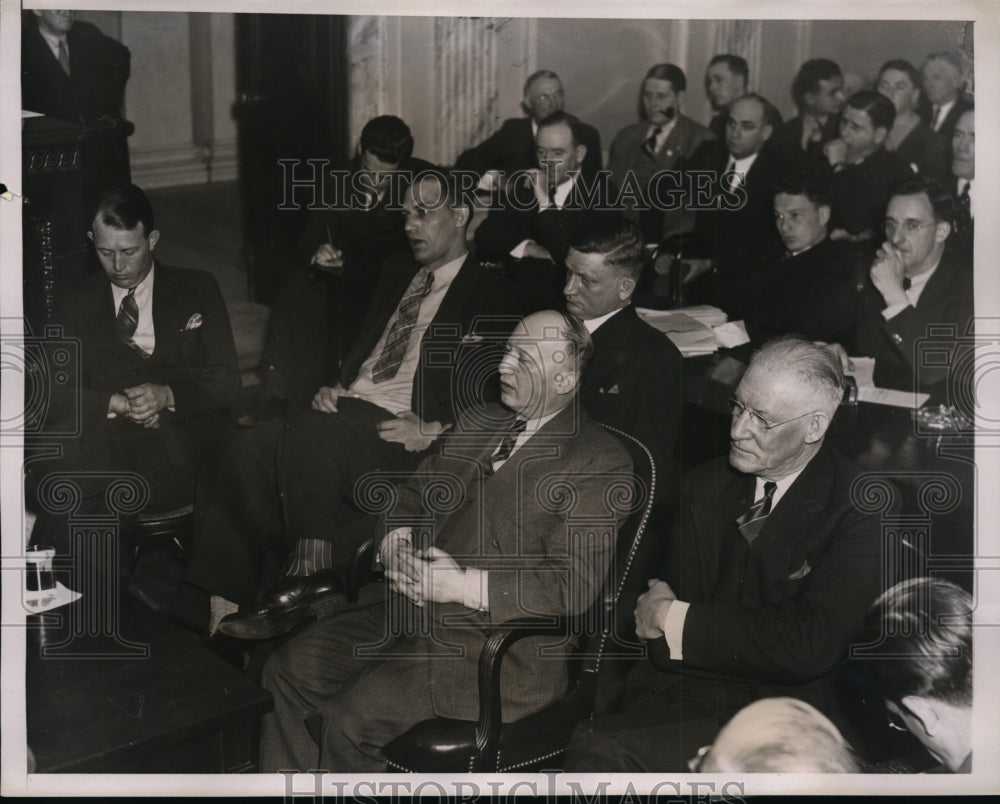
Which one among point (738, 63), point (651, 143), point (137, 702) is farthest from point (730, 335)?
point (137, 702)

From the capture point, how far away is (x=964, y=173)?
166 inches

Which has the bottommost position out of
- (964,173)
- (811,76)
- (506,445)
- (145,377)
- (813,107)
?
(506,445)

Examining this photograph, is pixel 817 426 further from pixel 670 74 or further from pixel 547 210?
pixel 670 74

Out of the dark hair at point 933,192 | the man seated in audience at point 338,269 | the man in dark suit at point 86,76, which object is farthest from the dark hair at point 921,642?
the man in dark suit at point 86,76

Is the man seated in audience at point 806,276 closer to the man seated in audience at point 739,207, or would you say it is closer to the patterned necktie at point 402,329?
the man seated in audience at point 739,207

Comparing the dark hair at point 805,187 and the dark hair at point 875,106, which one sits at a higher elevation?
the dark hair at point 875,106

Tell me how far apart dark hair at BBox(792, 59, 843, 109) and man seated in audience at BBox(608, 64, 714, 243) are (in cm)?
34

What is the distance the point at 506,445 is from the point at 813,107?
159 centimetres

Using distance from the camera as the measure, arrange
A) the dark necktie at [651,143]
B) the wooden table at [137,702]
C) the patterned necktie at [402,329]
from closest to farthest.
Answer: the wooden table at [137,702] → the dark necktie at [651,143] → the patterned necktie at [402,329]

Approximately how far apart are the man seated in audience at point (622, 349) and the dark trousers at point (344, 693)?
105 cm

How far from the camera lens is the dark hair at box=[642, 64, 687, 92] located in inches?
163

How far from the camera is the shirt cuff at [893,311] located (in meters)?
4.21

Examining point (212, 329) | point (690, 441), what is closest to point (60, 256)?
point (212, 329)

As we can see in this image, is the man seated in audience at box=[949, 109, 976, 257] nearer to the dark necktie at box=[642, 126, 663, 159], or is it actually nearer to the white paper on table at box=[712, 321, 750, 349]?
the white paper on table at box=[712, 321, 750, 349]
